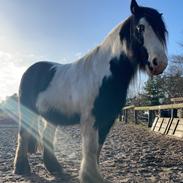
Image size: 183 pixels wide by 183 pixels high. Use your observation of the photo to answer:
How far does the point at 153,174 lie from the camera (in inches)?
185

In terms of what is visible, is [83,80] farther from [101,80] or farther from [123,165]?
[123,165]

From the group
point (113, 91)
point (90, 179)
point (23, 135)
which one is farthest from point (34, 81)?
point (90, 179)

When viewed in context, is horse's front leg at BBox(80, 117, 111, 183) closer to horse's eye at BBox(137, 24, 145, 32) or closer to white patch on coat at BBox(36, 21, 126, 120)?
white patch on coat at BBox(36, 21, 126, 120)

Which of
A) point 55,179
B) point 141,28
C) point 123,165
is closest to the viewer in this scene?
point 141,28

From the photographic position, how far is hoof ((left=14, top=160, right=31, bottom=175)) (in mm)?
5246

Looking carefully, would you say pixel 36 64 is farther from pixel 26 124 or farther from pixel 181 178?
pixel 181 178

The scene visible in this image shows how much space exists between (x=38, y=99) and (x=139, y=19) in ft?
7.24

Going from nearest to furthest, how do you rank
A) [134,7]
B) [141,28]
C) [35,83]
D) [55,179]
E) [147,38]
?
1. [147,38]
2. [141,28]
3. [134,7]
4. [55,179]
5. [35,83]

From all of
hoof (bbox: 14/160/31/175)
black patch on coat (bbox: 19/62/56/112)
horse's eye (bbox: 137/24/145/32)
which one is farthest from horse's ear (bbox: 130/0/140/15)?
hoof (bbox: 14/160/31/175)

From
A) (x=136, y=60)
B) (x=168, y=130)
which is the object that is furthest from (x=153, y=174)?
(x=168, y=130)

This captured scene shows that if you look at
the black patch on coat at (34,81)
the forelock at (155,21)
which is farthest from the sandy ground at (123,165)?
the forelock at (155,21)

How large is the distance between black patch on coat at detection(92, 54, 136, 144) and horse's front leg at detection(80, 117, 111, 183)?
90 mm

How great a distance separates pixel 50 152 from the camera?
5500 mm

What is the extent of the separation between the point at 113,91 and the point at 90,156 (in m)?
0.84
